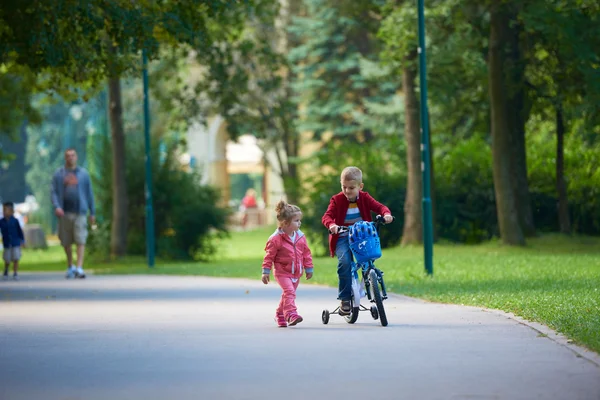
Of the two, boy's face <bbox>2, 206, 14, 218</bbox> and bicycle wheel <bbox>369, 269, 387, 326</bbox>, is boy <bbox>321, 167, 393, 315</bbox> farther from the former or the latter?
boy's face <bbox>2, 206, 14, 218</bbox>

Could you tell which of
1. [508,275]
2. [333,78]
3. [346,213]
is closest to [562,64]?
[508,275]

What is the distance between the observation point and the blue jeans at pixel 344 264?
541 inches

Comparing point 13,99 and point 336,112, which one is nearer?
point 13,99

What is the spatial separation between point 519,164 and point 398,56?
12.9ft

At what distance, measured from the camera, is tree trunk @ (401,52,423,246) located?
34.8m

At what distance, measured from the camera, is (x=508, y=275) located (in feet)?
72.0

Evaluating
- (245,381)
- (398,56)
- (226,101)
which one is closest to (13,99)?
(226,101)

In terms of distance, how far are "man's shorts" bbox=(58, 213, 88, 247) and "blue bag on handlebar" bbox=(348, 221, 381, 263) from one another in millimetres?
12134

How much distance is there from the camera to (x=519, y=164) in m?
34.1

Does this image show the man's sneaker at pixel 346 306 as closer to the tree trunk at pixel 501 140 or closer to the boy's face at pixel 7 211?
the boy's face at pixel 7 211

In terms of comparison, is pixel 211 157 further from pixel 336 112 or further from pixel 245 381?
pixel 245 381

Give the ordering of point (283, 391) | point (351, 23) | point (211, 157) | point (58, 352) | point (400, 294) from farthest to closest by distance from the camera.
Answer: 1. point (211, 157)
2. point (351, 23)
3. point (400, 294)
4. point (58, 352)
5. point (283, 391)

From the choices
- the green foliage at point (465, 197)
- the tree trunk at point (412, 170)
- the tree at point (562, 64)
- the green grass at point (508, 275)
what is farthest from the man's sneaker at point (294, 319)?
the green foliage at point (465, 197)

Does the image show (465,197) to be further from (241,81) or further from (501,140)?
(241,81)
